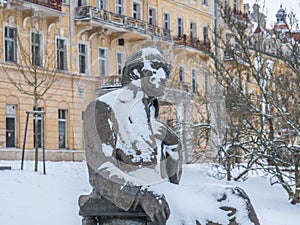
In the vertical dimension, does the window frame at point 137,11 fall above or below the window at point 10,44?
above

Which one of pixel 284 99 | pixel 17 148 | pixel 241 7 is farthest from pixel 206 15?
pixel 284 99

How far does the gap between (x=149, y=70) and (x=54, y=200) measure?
10.3 meters

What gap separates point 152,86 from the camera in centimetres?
295

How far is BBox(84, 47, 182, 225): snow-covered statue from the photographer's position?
8.97ft

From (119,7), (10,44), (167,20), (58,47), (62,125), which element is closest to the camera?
(10,44)

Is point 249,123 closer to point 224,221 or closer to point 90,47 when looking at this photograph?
point 90,47

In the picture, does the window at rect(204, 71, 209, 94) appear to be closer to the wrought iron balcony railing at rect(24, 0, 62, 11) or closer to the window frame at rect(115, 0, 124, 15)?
the wrought iron balcony railing at rect(24, 0, 62, 11)

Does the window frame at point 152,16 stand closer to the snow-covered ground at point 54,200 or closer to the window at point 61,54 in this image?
the window at point 61,54

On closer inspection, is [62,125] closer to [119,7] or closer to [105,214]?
[119,7]

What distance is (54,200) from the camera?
42.3ft

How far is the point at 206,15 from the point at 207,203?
36520 millimetres

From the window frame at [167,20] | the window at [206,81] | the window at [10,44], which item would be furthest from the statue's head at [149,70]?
the window frame at [167,20]

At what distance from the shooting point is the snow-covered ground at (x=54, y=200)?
11586 mm

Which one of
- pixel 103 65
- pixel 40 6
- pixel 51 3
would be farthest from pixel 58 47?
pixel 103 65
